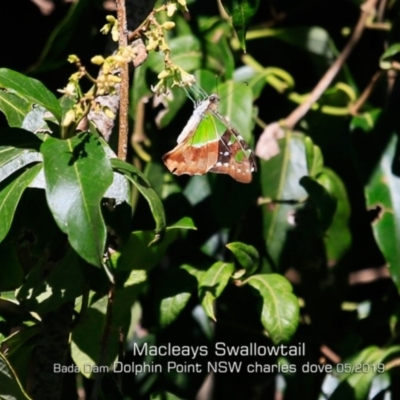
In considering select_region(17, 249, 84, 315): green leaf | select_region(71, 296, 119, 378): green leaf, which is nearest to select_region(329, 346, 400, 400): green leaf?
select_region(71, 296, 119, 378): green leaf

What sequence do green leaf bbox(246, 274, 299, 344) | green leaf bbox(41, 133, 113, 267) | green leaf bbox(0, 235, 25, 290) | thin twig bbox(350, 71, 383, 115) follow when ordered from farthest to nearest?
thin twig bbox(350, 71, 383, 115), green leaf bbox(246, 274, 299, 344), green leaf bbox(0, 235, 25, 290), green leaf bbox(41, 133, 113, 267)

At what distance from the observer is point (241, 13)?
3.18ft

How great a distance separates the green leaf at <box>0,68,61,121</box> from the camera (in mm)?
941

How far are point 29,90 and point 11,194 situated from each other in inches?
5.4

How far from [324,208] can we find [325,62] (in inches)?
14.5

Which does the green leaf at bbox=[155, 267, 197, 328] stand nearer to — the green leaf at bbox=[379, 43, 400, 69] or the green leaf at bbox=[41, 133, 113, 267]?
the green leaf at bbox=[41, 133, 113, 267]

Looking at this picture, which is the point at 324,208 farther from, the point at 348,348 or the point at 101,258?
the point at 101,258

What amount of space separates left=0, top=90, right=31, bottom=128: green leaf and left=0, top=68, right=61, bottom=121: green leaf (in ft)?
0.17

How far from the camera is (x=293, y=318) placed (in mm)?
1161

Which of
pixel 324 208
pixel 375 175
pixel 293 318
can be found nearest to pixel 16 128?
pixel 293 318

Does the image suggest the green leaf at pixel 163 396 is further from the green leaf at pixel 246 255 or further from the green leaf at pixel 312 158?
the green leaf at pixel 312 158

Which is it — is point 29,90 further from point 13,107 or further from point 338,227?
point 338,227

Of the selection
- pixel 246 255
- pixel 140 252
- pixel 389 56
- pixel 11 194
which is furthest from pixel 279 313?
pixel 389 56

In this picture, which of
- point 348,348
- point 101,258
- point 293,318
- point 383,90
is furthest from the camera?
point 383,90
